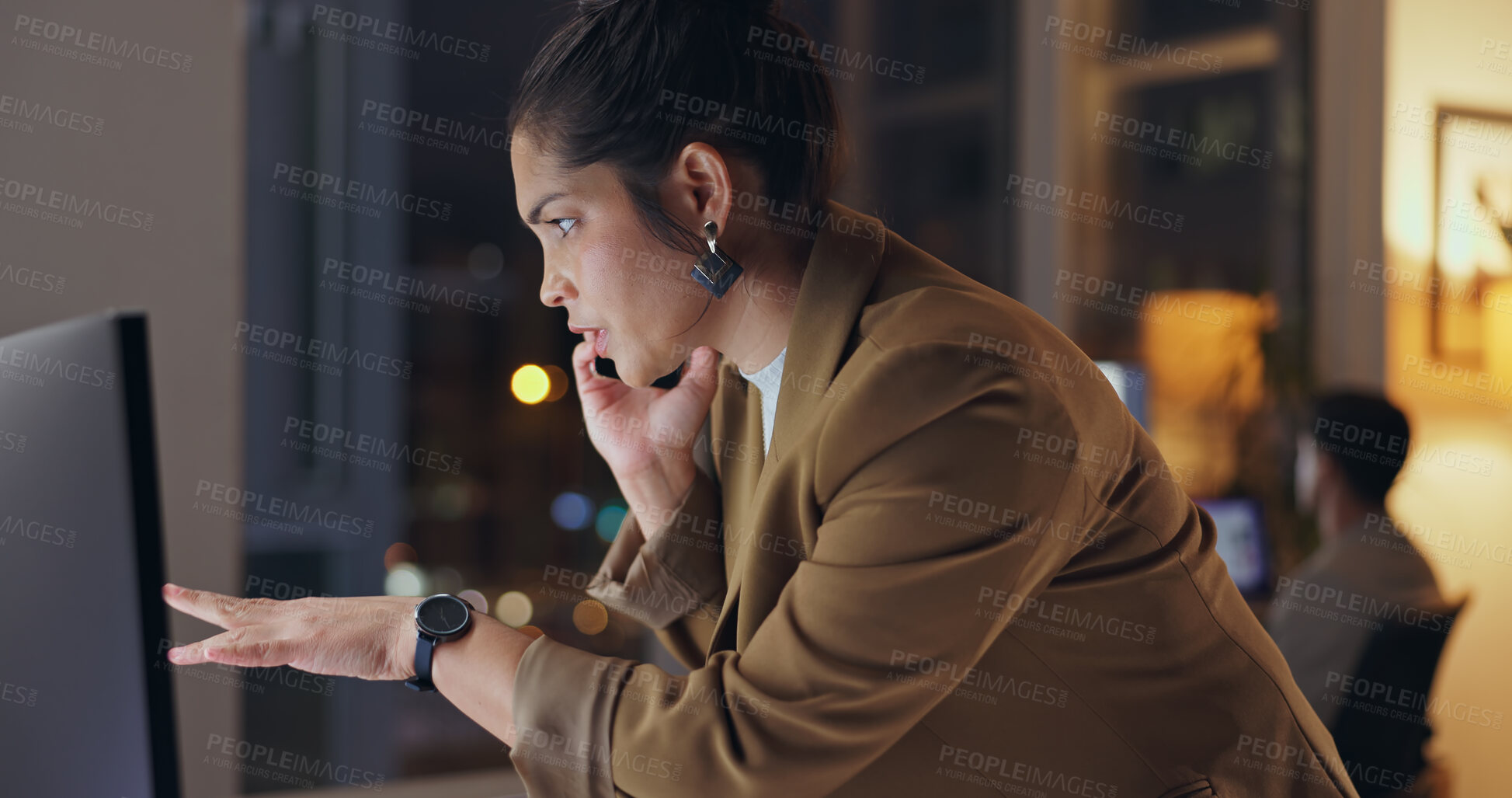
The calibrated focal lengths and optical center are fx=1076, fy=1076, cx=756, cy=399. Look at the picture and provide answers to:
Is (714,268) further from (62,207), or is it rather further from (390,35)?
(390,35)

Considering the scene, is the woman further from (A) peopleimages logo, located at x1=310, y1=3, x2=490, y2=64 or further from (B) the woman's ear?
(A) peopleimages logo, located at x1=310, y1=3, x2=490, y2=64

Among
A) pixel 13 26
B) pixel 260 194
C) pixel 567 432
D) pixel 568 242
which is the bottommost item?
pixel 567 432

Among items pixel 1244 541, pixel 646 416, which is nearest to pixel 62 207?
pixel 646 416

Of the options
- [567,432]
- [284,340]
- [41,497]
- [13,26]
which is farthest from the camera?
[567,432]

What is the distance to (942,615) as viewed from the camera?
889 millimetres

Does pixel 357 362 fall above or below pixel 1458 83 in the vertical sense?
below

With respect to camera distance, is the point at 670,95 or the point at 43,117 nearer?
the point at 670,95

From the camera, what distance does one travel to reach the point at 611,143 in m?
1.08

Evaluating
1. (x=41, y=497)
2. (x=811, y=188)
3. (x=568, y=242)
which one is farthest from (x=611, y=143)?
(x=41, y=497)

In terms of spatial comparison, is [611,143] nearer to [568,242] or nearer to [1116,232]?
[568,242]

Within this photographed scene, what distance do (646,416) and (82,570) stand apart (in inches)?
29.7

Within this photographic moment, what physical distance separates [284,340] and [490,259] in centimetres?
58

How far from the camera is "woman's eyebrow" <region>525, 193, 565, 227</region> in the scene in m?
1.10

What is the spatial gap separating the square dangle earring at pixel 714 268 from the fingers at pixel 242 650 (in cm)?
51
